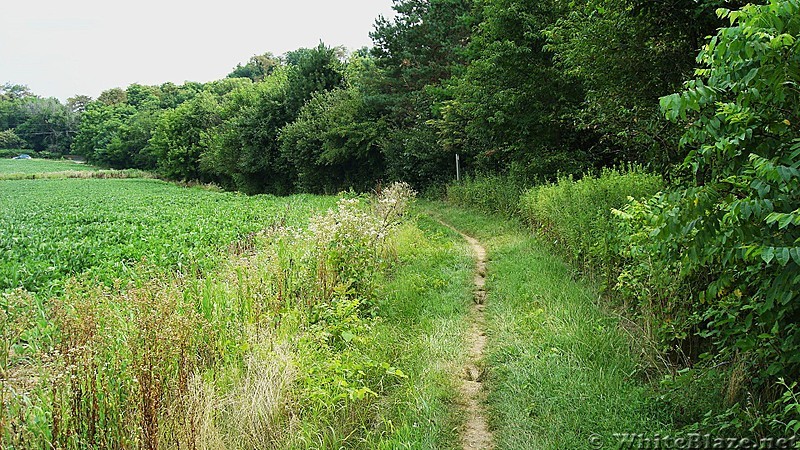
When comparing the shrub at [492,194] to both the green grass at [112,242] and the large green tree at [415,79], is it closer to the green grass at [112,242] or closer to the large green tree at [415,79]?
the large green tree at [415,79]

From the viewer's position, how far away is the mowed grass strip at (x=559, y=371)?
3.65m

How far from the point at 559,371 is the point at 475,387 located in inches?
31.2

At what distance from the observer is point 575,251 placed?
24.2 feet

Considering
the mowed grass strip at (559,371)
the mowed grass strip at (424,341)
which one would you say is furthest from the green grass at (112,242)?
the mowed grass strip at (559,371)

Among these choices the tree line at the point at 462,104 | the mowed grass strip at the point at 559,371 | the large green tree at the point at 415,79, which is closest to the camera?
the mowed grass strip at the point at 559,371

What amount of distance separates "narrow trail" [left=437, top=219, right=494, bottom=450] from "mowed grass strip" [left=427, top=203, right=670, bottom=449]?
0.32ft

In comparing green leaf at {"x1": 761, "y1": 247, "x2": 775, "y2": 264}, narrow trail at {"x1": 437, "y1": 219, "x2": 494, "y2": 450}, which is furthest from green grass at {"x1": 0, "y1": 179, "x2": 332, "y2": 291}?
green leaf at {"x1": 761, "y1": 247, "x2": 775, "y2": 264}

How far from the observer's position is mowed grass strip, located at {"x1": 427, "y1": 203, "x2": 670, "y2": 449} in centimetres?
365

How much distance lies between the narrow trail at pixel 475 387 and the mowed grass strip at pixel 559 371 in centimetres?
10

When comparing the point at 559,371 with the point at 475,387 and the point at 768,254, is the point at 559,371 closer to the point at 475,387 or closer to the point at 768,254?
the point at 475,387

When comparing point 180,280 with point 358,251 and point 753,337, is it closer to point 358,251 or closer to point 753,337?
point 358,251

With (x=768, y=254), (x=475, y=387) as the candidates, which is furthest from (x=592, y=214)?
(x=768, y=254)

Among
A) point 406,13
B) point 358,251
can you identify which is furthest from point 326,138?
point 358,251

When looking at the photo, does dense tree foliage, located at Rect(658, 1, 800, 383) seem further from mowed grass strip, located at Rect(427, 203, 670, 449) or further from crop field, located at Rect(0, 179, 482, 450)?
crop field, located at Rect(0, 179, 482, 450)
